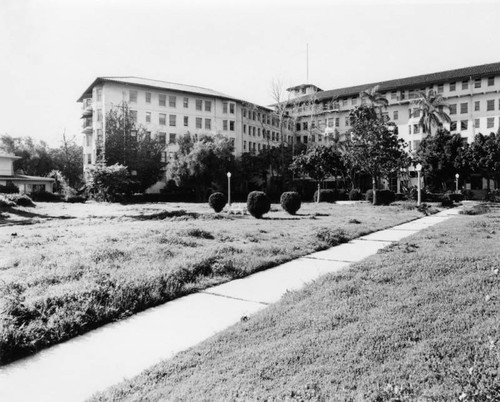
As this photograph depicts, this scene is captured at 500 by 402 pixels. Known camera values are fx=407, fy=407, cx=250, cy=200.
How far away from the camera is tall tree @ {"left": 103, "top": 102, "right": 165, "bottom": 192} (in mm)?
48156

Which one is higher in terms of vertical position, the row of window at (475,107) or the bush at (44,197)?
the row of window at (475,107)

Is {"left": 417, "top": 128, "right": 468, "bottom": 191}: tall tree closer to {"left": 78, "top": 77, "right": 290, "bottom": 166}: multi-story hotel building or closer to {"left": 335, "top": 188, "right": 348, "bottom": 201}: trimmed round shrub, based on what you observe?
{"left": 335, "top": 188, "right": 348, "bottom": 201}: trimmed round shrub

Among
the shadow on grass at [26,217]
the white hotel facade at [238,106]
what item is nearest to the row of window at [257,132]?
the white hotel facade at [238,106]

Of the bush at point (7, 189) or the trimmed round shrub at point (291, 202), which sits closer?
the trimmed round shrub at point (291, 202)

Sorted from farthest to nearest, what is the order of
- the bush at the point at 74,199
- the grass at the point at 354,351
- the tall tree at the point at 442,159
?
the tall tree at the point at 442,159
the bush at the point at 74,199
the grass at the point at 354,351

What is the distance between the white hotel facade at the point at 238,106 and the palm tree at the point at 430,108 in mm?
2123

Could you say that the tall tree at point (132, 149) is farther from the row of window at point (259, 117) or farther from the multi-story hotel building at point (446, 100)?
the row of window at point (259, 117)

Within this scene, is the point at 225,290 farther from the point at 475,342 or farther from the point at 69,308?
the point at 475,342

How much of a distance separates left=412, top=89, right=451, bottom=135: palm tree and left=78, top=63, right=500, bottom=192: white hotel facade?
6.96 feet

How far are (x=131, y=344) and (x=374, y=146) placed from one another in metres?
31.7

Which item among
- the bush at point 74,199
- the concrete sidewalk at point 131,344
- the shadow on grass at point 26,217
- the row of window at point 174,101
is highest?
the row of window at point 174,101

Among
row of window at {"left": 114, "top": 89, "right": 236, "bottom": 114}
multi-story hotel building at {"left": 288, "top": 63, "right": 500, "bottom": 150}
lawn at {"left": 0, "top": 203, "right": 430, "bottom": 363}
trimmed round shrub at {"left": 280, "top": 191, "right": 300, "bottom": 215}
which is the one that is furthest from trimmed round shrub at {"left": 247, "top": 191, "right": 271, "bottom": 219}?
row of window at {"left": 114, "top": 89, "right": 236, "bottom": 114}

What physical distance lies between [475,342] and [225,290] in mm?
3741

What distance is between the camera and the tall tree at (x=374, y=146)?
109 ft
